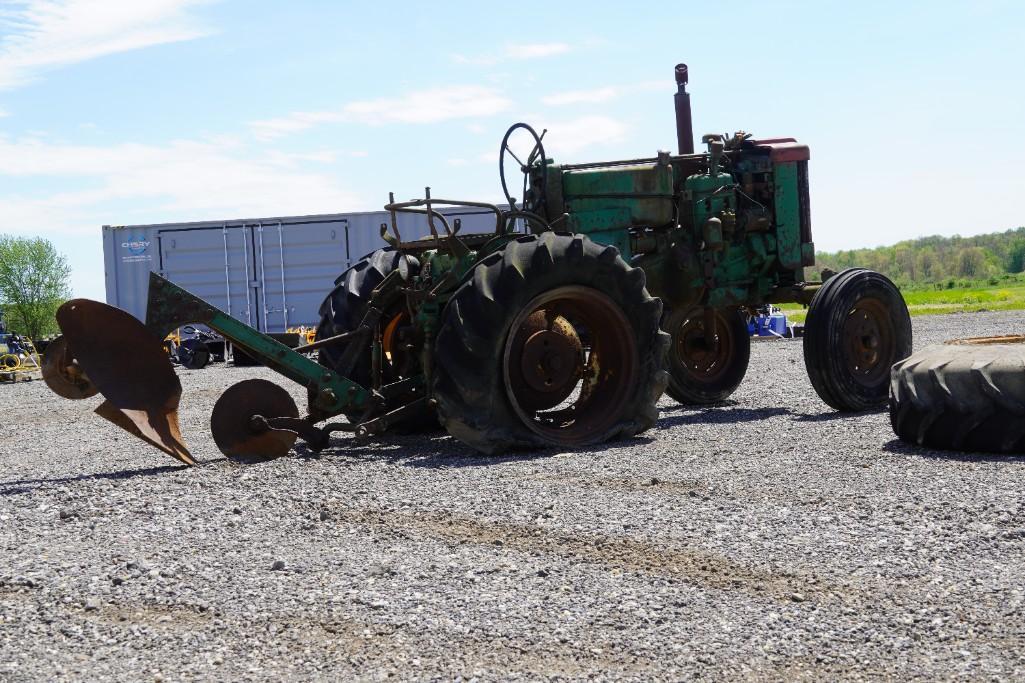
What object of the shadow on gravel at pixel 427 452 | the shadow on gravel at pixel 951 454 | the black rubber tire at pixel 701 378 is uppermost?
the black rubber tire at pixel 701 378

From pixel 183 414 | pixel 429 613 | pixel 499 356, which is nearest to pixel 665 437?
pixel 499 356

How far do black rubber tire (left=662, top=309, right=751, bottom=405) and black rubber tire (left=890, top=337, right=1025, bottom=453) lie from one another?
3.59 meters

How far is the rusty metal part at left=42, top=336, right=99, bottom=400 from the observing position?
6.86 meters

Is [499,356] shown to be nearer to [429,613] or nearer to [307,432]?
[307,432]

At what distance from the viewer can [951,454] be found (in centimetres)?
673

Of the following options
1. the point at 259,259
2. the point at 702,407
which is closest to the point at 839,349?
the point at 702,407

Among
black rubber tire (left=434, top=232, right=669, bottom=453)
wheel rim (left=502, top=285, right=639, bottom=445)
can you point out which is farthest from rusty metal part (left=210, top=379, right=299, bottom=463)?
wheel rim (left=502, top=285, right=639, bottom=445)

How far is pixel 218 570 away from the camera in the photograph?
465 cm

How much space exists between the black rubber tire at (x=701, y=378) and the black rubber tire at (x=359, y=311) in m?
2.72

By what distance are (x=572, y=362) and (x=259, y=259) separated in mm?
17446

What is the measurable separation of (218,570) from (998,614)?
2.91 metres

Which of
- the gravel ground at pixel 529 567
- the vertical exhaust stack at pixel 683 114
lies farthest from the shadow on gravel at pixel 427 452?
the vertical exhaust stack at pixel 683 114

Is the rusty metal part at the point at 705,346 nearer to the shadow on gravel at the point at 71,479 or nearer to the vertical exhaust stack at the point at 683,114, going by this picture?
the vertical exhaust stack at the point at 683,114

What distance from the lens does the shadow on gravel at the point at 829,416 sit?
353 inches
